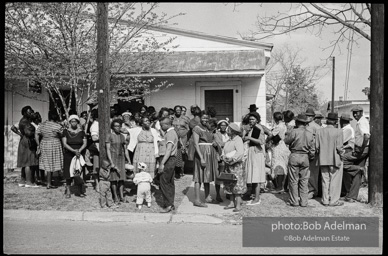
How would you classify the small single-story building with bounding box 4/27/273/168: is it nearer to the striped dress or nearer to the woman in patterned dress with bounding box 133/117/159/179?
the striped dress

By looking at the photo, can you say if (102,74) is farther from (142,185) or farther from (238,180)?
(238,180)

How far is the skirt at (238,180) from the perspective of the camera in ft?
26.4

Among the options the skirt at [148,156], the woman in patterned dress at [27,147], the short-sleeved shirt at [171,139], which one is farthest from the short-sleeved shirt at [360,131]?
the woman in patterned dress at [27,147]

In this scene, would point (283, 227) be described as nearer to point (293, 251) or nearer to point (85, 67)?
point (293, 251)

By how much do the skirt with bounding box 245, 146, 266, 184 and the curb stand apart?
1222 mm

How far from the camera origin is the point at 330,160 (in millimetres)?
8359

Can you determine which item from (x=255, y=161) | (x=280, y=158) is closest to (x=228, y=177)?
(x=255, y=161)

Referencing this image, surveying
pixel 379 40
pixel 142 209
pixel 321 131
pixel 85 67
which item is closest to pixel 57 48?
pixel 85 67

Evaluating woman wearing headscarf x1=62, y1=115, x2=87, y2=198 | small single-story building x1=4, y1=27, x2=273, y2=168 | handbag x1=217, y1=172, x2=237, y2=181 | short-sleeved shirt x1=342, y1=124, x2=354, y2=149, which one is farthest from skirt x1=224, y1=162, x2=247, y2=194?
small single-story building x1=4, y1=27, x2=273, y2=168

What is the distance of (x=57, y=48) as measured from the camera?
10.2 metres

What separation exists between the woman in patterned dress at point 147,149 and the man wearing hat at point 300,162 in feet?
8.85

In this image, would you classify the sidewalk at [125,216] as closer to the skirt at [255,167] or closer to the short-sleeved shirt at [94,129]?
the skirt at [255,167]

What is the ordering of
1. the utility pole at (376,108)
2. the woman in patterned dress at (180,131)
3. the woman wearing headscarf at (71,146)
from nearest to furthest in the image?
1. the utility pole at (376,108)
2. the woman wearing headscarf at (71,146)
3. the woman in patterned dress at (180,131)

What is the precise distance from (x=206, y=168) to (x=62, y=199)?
9.87 feet
